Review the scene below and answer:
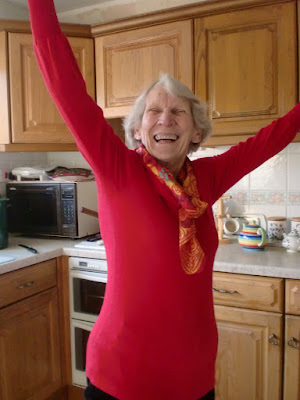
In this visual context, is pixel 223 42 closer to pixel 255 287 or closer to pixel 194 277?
pixel 255 287

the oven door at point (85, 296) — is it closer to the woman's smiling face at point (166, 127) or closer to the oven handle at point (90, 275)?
the oven handle at point (90, 275)

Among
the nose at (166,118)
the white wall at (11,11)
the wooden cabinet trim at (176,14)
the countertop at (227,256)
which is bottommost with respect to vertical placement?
the countertop at (227,256)

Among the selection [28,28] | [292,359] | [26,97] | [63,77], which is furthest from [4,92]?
[292,359]

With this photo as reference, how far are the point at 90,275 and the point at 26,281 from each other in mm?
319

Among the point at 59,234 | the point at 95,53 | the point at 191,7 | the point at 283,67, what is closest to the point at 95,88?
the point at 95,53

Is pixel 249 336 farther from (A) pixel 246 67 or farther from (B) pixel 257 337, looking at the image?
(A) pixel 246 67

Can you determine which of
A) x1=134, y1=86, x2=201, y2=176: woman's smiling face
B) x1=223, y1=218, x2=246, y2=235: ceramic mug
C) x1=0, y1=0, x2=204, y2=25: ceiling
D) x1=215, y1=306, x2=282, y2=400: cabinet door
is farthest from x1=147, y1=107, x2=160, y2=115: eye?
x1=0, y1=0, x2=204, y2=25: ceiling

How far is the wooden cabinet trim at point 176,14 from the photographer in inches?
70.1

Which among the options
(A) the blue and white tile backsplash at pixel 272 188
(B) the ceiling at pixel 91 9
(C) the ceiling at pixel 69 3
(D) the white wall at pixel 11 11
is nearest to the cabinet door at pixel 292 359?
(A) the blue and white tile backsplash at pixel 272 188

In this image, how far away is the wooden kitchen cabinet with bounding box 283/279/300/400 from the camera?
1.52m

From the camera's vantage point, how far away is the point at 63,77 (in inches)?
27.8

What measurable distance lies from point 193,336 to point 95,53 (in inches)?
69.1

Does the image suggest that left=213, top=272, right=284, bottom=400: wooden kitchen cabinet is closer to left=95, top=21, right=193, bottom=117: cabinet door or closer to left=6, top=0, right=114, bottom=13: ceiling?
left=95, top=21, right=193, bottom=117: cabinet door

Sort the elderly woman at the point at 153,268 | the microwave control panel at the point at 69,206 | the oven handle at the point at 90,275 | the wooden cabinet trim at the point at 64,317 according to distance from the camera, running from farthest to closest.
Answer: the microwave control panel at the point at 69,206 < the wooden cabinet trim at the point at 64,317 < the oven handle at the point at 90,275 < the elderly woman at the point at 153,268
